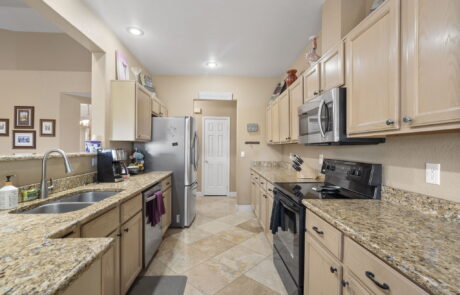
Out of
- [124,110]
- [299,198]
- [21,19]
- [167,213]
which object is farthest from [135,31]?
[299,198]

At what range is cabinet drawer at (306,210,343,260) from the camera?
1010 millimetres

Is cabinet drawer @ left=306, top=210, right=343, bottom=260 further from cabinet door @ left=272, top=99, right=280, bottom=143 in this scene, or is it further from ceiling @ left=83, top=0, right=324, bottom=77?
ceiling @ left=83, top=0, right=324, bottom=77

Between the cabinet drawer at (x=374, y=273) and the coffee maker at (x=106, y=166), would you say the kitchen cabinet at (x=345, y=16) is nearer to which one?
the cabinet drawer at (x=374, y=273)

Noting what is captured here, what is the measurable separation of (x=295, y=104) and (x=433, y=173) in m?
1.59

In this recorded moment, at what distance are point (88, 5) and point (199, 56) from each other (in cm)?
150

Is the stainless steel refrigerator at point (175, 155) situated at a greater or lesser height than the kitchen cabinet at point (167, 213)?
greater

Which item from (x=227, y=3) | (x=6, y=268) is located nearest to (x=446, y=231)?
(x=6, y=268)

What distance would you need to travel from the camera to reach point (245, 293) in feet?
5.70

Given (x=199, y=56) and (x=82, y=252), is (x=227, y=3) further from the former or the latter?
(x=82, y=252)

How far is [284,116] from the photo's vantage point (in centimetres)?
286

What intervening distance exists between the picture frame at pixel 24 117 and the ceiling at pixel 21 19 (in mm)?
1161

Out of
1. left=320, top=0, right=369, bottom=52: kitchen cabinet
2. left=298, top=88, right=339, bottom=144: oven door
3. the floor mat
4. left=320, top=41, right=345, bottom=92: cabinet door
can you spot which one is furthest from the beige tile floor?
left=320, top=0, right=369, bottom=52: kitchen cabinet

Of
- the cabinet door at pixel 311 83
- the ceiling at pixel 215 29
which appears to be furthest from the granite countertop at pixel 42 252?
the ceiling at pixel 215 29

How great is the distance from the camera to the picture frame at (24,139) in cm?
287
